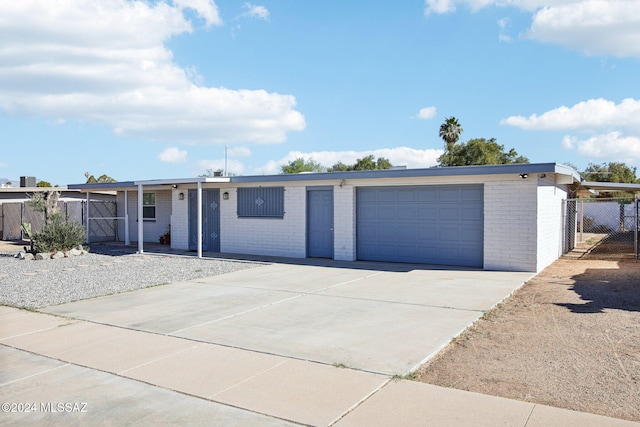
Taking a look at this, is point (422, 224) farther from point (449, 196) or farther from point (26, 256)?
point (26, 256)

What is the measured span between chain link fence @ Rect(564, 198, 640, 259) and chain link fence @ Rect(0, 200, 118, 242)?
19.0 m

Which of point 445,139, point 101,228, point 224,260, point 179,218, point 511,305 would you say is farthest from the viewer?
point 445,139

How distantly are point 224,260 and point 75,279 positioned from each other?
4777mm

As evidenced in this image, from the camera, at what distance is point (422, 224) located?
15.3m

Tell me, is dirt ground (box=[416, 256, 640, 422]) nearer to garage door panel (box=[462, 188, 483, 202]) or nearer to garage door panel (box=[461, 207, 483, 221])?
garage door panel (box=[461, 207, 483, 221])

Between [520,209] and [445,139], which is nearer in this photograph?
[520,209]

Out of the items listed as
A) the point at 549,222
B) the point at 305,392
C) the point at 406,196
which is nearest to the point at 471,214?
the point at 406,196

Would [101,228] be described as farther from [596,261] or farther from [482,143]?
[482,143]

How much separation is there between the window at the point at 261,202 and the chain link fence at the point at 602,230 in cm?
921

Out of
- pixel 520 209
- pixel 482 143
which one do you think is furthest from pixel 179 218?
pixel 482 143

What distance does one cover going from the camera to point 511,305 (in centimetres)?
930

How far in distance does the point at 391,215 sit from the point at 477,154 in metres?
28.6

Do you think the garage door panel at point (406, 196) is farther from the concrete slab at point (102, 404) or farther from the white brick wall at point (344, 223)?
the concrete slab at point (102, 404)

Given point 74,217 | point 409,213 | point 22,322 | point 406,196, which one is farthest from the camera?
point 74,217
